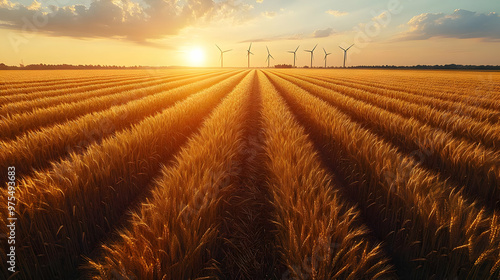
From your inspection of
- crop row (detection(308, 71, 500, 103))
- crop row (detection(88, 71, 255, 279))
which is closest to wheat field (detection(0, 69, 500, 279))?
crop row (detection(88, 71, 255, 279))

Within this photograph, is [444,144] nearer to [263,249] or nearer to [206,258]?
[263,249]

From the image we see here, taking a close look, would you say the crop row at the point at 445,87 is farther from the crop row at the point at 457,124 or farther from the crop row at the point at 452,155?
the crop row at the point at 452,155

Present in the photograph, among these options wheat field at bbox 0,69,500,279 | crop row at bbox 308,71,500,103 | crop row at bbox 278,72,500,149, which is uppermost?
crop row at bbox 308,71,500,103

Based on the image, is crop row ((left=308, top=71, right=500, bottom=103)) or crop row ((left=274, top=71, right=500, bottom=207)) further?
crop row ((left=308, top=71, right=500, bottom=103))

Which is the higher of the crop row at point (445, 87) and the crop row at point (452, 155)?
the crop row at point (445, 87)

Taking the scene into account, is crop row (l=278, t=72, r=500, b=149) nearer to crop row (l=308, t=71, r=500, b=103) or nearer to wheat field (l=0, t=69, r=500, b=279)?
wheat field (l=0, t=69, r=500, b=279)

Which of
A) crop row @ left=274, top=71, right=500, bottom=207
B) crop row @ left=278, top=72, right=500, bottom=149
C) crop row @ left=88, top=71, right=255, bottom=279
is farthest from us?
crop row @ left=278, top=72, right=500, bottom=149

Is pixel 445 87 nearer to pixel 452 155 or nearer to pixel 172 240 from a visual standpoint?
pixel 452 155

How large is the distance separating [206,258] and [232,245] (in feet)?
1.04

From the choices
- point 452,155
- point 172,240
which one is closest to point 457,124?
point 452,155

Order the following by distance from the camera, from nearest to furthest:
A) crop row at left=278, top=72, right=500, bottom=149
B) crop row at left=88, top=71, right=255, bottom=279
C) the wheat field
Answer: crop row at left=88, top=71, right=255, bottom=279, the wheat field, crop row at left=278, top=72, right=500, bottom=149

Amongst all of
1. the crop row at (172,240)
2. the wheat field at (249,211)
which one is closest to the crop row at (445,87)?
the wheat field at (249,211)

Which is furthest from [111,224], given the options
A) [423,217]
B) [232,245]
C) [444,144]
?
[444,144]

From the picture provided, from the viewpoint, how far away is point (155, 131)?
4973mm
